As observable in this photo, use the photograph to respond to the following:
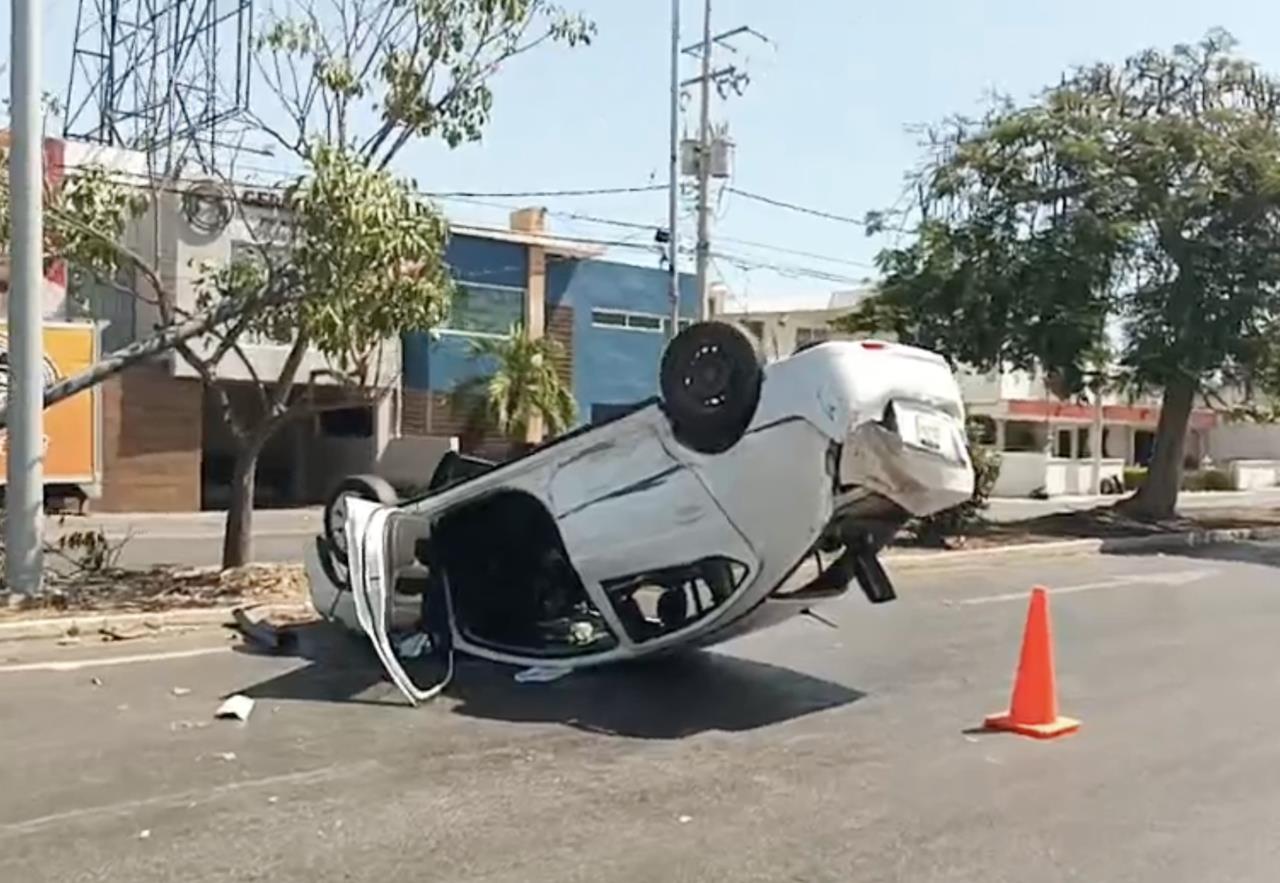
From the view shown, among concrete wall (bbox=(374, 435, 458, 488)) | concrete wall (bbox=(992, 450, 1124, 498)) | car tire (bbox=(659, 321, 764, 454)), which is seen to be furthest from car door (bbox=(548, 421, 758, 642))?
concrete wall (bbox=(992, 450, 1124, 498))

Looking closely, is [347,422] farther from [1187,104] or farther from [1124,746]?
[1124,746]

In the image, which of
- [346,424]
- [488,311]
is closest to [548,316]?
[488,311]

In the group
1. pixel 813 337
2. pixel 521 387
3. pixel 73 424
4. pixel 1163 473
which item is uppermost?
pixel 813 337

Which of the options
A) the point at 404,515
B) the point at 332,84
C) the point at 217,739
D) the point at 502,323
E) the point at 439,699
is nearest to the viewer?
the point at 217,739

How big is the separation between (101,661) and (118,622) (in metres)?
1.10

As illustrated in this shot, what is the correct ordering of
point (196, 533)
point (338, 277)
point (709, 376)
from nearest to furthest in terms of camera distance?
point (709, 376), point (338, 277), point (196, 533)

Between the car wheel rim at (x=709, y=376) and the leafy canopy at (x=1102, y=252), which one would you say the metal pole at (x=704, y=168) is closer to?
the leafy canopy at (x=1102, y=252)

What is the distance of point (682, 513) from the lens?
867 cm

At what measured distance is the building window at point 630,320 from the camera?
39.1 m

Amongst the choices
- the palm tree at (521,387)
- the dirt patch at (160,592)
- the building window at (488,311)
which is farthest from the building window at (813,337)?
the building window at (488,311)

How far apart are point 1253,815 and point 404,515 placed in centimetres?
545

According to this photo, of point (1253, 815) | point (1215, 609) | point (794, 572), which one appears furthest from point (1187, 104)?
point (1253, 815)

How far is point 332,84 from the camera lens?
13148mm

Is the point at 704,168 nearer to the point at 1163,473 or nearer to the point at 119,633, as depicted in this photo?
the point at 1163,473
